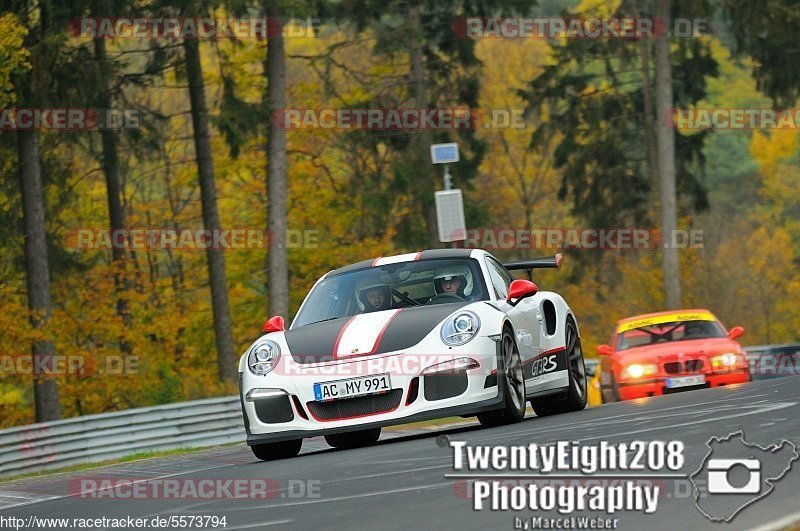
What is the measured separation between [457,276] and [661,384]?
21.1 feet

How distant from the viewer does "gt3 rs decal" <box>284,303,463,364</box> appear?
39.5 feet

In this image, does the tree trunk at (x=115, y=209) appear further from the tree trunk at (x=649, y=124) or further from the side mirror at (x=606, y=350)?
the side mirror at (x=606, y=350)

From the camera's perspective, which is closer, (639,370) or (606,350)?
(639,370)

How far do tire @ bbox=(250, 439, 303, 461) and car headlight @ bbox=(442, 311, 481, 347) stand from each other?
63.2 inches

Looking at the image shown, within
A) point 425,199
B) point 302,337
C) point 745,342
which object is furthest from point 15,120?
point 745,342

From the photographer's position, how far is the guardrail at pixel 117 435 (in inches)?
794

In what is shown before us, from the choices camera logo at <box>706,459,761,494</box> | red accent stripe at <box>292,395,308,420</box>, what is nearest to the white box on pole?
red accent stripe at <box>292,395,308,420</box>

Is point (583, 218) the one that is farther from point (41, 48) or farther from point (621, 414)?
point (621, 414)

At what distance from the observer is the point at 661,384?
19.2m

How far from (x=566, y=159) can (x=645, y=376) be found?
85.8ft

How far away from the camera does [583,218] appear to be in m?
45.6

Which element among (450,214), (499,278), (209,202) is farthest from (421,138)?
(499,278)

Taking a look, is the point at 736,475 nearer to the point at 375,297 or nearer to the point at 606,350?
the point at 375,297

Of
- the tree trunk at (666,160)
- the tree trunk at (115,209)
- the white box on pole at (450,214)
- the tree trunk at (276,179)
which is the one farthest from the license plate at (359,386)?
the tree trunk at (666,160)
